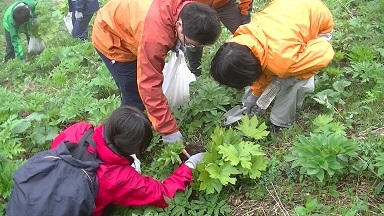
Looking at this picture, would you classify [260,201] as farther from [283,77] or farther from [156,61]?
[156,61]

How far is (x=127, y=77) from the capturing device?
4090 mm

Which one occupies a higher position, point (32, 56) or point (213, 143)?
point (213, 143)

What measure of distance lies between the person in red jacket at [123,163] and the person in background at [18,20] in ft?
18.4

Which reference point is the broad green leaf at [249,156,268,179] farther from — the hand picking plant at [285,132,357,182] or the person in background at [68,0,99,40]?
the person in background at [68,0,99,40]

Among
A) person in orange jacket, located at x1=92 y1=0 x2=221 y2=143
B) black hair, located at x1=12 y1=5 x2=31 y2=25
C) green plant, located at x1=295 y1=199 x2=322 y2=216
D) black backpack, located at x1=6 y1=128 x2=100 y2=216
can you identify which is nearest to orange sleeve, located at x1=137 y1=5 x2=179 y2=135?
person in orange jacket, located at x1=92 y1=0 x2=221 y2=143

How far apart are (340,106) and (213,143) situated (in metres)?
1.47

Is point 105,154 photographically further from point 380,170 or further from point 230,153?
point 380,170

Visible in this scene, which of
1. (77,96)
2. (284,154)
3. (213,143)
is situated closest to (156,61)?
(213,143)

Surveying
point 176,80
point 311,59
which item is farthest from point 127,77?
point 311,59

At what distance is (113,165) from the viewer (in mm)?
2982

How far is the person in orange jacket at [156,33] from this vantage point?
3.14 m

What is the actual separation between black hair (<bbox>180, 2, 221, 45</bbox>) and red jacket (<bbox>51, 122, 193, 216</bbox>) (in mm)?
1012

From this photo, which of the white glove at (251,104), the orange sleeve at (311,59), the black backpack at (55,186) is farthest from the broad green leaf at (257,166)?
the black backpack at (55,186)

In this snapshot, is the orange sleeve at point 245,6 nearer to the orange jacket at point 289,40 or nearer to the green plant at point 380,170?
the orange jacket at point 289,40
